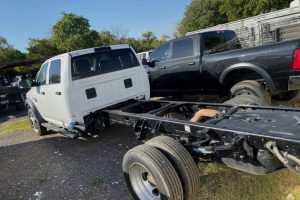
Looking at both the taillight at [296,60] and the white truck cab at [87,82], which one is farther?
the white truck cab at [87,82]

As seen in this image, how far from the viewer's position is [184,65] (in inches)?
284

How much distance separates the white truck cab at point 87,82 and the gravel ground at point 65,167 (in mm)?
649

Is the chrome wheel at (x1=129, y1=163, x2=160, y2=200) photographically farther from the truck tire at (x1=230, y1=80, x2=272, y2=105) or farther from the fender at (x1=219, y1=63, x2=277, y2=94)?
the fender at (x1=219, y1=63, x2=277, y2=94)

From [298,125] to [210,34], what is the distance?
4415mm

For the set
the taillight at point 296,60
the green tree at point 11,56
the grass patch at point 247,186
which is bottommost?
the grass patch at point 247,186

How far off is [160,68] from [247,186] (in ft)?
15.4

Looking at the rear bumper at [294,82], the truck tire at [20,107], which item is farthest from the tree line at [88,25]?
the rear bumper at [294,82]

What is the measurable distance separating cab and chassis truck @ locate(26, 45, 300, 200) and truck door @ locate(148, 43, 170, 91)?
1607 mm

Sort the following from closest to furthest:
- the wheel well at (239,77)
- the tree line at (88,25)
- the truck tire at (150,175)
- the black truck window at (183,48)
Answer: the truck tire at (150,175) → the wheel well at (239,77) → the black truck window at (183,48) → the tree line at (88,25)

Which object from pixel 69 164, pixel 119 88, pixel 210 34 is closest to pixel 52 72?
pixel 119 88

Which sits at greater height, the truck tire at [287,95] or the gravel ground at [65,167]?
the truck tire at [287,95]

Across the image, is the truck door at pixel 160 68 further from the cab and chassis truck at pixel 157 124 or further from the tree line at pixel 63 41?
the tree line at pixel 63 41

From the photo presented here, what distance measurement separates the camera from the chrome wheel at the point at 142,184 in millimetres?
3588

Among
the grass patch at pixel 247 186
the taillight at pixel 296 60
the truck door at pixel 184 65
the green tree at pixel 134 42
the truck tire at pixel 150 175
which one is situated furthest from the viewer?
the green tree at pixel 134 42
